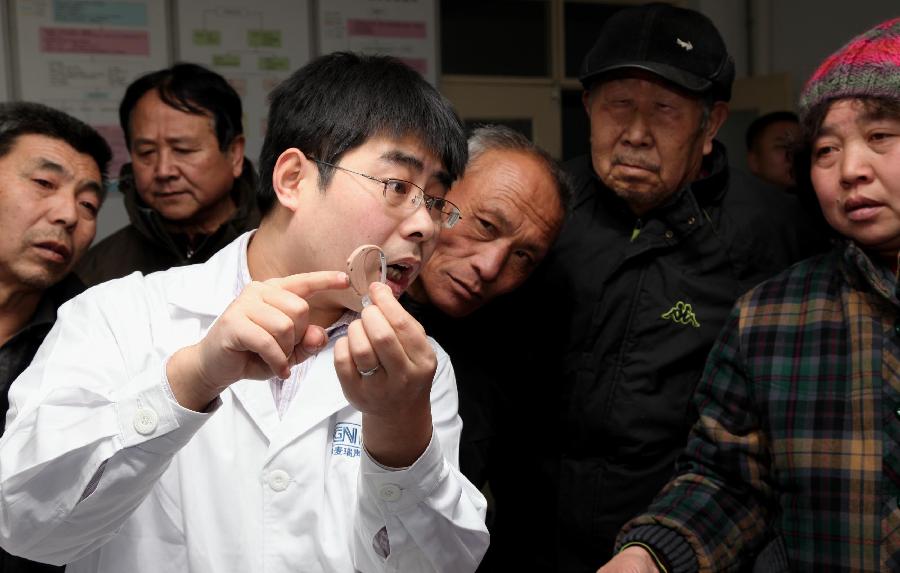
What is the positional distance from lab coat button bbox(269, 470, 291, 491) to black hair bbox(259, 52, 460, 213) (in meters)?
0.45

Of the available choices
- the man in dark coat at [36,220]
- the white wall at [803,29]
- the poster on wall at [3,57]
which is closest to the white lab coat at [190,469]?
the man in dark coat at [36,220]

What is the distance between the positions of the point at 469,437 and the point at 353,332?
0.87 metres

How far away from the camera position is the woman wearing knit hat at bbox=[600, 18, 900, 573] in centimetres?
154

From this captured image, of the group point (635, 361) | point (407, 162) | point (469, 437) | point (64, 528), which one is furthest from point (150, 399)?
point (635, 361)

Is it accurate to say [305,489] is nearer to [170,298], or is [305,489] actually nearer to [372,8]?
[170,298]

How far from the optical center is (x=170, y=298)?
141cm

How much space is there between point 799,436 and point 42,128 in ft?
5.64

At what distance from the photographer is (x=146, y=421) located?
107 cm

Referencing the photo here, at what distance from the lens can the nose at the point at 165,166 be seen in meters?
2.64

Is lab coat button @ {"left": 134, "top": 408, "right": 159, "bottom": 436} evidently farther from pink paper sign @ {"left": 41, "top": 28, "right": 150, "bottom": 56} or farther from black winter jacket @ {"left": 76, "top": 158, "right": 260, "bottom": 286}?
pink paper sign @ {"left": 41, "top": 28, "right": 150, "bottom": 56}

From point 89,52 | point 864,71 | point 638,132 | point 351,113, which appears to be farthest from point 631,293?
point 89,52

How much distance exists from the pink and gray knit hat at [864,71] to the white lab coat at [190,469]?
919 mm

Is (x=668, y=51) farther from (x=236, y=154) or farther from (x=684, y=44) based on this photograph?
(x=236, y=154)

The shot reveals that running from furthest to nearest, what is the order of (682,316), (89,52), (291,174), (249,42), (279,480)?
(249,42) < (89,52) < (682,316) < (291,174) < (279,480)
